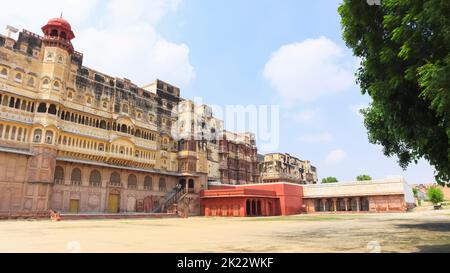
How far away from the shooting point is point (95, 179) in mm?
41250

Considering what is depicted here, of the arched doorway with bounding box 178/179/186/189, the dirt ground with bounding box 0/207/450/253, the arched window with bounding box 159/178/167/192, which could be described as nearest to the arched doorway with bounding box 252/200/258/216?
the arched doorway with bounding box 178/179/186/189

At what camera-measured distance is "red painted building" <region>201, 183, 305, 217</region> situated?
156ft

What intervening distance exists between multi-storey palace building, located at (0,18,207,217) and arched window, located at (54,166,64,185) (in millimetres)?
117

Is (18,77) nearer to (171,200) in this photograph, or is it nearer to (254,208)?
(171,200)

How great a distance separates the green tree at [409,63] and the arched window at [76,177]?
115 ft

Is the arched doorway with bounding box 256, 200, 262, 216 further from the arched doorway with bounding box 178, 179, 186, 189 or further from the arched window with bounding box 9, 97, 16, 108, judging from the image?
the arched window with bounding box 9, 97, 16, 108

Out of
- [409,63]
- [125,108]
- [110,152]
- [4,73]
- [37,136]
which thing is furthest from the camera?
[125,108]

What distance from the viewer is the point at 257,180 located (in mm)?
72750

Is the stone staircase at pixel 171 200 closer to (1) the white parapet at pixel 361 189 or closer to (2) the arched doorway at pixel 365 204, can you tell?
(1) the white parapet at pixel 361 189

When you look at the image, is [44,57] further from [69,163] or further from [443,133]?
[443,133]

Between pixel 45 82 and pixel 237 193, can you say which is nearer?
pixel 45 82

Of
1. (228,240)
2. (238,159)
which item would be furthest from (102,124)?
(228,240)

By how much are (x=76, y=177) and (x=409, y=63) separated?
38249 mm

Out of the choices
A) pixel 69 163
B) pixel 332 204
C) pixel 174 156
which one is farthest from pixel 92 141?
pixel 332 204
